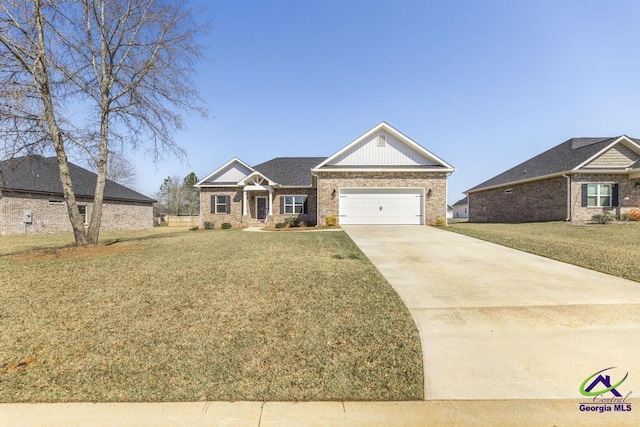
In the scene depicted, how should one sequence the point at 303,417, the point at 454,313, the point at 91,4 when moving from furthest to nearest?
the point at 91,4, the point at 454,313, the point at 303,417

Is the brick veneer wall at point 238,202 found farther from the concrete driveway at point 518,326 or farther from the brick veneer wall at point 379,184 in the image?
the concrete driveway at point 518,326

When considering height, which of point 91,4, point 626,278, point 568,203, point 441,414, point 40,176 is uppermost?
point 91,4

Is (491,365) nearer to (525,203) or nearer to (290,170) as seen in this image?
(290,170)

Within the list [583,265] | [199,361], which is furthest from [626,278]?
[199,361]

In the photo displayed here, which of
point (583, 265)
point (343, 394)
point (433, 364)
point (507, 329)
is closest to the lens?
point (343, 394)

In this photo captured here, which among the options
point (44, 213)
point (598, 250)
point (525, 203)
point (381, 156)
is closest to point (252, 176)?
point (381, 156)

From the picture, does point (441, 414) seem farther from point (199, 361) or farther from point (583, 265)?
point (583, 265)

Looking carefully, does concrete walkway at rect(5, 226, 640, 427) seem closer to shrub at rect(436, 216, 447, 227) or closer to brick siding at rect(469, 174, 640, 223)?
shrub at rect(436, 216, 447, 227)

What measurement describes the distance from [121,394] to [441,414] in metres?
2.98

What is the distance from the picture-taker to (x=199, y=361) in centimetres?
327

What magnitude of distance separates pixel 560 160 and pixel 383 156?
12727 mm

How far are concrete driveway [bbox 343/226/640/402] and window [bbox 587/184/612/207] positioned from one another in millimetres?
15118

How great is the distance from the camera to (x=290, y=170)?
80.5ft

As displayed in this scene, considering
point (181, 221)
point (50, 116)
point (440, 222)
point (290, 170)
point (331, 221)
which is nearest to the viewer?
point (50, 116)
